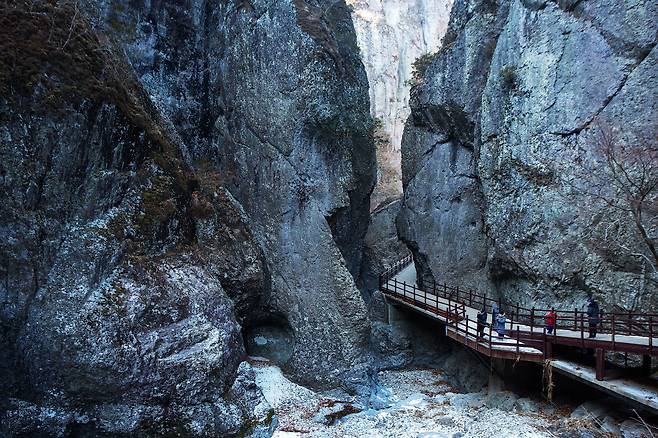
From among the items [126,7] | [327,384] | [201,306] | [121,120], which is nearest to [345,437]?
[327,384]

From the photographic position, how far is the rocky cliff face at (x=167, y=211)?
11117mm

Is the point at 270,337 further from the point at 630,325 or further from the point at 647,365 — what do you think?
the point at 647,365

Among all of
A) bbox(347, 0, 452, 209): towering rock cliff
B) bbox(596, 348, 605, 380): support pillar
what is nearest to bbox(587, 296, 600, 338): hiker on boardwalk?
bbox(596, 348, 605, 380): support pillar

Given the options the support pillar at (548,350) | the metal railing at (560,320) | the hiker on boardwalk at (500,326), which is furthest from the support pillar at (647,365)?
the hiker on boardwalk at (500,326)

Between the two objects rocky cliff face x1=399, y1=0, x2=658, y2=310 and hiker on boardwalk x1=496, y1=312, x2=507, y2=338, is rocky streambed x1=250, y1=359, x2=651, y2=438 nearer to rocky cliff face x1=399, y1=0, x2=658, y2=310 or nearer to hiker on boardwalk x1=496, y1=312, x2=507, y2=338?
hiker on boardwalk x1=496, y1=312, x2=507, y2=338

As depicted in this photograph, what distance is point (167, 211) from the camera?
13656 mm

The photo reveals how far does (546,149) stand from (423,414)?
1073 cm

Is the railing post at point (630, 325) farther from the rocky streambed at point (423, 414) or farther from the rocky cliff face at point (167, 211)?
the rocky cliff face at point (167, 211)

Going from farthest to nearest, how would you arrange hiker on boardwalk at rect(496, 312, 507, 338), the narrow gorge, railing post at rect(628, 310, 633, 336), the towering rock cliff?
the towering rock cliff
hiker on boardwalk at rect(496, 312, 507, 338)
railing post at rect(628, 310, 633, 336)
the narrow gorge

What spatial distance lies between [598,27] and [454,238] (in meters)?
11.4

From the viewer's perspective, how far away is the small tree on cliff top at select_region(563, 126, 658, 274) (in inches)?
540

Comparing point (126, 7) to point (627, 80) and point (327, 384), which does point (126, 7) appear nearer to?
point (327, 384)

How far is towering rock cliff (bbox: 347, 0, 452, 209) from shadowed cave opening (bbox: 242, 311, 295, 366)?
46005 millimetres

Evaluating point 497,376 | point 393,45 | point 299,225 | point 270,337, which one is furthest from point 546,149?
point 393,45
